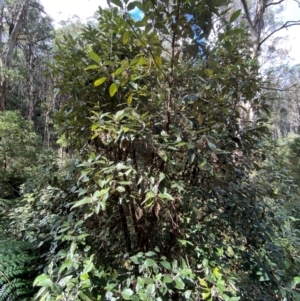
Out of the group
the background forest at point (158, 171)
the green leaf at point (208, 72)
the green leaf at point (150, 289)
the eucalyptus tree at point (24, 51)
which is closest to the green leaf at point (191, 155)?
the background forest at point (158, 171)

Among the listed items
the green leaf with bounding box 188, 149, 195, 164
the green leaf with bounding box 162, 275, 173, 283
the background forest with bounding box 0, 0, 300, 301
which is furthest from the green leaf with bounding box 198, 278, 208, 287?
the green leaf with bounding box 188, 149, 195, 164

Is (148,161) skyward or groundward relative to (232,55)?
groundward

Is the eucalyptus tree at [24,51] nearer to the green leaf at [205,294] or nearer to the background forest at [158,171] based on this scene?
the background forest at [158,171]

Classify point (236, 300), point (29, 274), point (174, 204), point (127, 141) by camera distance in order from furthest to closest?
1. point (29, 274)
2. point (174, 204)
3. point (127, 141)
4. point (236, 300)

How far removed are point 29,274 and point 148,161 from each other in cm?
84

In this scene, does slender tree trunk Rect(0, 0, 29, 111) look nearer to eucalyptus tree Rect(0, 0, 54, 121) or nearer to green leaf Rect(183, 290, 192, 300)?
eucalyptus tree Rect(0, 0, 54, 121)

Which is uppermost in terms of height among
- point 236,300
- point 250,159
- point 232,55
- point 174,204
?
point 232,55

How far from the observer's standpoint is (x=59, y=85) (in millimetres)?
1109

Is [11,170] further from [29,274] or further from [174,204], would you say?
[174,204]

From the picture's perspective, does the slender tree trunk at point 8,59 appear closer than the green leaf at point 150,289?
No

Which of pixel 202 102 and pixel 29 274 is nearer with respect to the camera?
pixel 202 102

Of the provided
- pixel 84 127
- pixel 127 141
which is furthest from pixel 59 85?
pixel 127 141

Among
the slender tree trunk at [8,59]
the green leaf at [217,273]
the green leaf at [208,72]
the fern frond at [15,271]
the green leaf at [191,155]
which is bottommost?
the fern frond at [15,271]

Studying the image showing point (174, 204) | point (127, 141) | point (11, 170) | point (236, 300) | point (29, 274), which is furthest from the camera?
point (11, 170)
